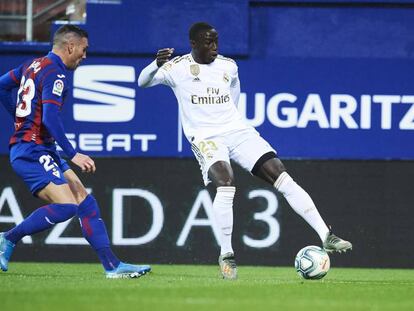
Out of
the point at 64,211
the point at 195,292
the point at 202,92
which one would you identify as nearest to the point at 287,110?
the point at 202,92

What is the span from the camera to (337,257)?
453 inches

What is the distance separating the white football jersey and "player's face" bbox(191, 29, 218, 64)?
0.26ft

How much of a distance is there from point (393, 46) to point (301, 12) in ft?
3.36

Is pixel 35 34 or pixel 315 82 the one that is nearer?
pixel 315 82

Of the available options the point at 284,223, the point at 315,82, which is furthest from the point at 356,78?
the point at 284,223

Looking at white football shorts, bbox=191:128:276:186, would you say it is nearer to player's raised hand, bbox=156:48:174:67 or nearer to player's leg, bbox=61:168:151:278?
player's raised hand, bbox=156:48:174:67

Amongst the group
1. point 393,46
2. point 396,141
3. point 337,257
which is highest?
point 393,46

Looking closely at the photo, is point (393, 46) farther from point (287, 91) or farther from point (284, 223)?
point (284, 223)

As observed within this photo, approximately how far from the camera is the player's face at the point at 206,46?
30.1ft

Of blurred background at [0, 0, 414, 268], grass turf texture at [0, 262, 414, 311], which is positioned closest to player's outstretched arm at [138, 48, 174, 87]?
grass turf texture at [0, 262, 414, 311]

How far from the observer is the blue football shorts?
858 centimetres

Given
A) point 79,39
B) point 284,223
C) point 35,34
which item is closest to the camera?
point 79,39

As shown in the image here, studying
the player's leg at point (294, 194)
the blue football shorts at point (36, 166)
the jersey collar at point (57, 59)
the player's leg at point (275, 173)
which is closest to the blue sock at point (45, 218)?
the blue football shorts at point (36, 166)

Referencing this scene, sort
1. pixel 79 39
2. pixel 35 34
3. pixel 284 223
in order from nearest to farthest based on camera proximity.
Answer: pixel 79 39, pixel 284 223, pixel 35 34
